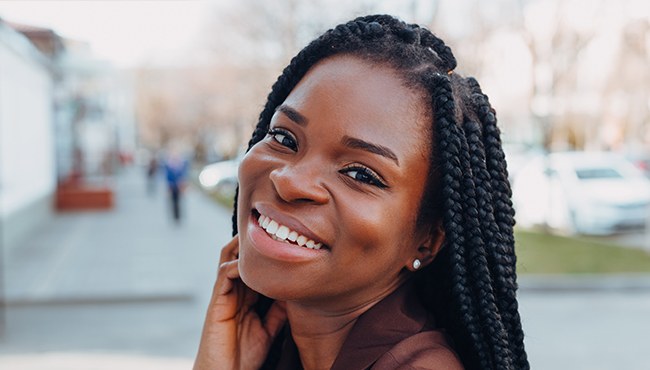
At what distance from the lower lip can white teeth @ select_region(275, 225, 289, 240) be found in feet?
0.04

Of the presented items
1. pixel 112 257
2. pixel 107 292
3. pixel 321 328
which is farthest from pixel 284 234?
pixel 112 257

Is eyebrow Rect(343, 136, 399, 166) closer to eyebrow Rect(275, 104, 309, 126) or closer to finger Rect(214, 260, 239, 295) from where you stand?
eyebrow Rect(275, 104, 309, 126)

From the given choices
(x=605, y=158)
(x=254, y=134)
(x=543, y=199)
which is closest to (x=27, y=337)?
(x=254, y=134)

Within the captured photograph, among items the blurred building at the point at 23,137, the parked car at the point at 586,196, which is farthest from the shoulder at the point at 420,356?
the parked car at the point at 586,196

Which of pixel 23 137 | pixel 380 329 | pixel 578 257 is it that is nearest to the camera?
pixel 380 329

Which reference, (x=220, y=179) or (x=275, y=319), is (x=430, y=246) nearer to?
(x=275, y=319)

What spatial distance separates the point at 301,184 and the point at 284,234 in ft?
0.31

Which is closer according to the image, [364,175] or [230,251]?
[364,175]

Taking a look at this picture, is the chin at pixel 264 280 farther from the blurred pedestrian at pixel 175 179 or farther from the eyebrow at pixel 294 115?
the blurred pedestrian at pixel 175 179

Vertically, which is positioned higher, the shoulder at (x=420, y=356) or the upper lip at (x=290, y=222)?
the upper lip at (x=290, y=222)

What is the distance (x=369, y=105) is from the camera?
132 cm

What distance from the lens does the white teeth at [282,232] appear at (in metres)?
1.33

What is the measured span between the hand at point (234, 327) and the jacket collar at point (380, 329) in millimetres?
343

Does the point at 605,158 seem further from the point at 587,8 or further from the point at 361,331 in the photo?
the point at 361,331
